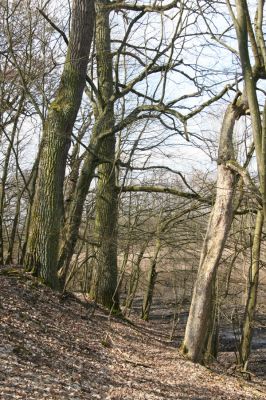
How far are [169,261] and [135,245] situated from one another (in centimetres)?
494

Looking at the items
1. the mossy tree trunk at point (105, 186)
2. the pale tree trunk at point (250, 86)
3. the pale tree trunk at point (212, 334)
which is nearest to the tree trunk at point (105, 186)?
the mossy tree trunk at point (105, 186)

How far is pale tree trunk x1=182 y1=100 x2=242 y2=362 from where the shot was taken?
360 inches

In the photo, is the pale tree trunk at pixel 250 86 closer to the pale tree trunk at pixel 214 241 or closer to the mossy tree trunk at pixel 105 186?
the pale tree trunk at pixel 214 241

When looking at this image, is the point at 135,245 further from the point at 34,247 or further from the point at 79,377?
the point at 79,377

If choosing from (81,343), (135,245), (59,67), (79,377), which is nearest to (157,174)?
(135,245)

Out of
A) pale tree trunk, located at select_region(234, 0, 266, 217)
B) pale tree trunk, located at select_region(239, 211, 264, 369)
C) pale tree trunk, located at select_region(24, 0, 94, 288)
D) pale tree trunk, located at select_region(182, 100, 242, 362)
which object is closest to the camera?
pale tree trunk, located at select_region(234, 0, 266, 217)

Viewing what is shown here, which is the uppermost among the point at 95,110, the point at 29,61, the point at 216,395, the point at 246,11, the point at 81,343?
the point at 29,61

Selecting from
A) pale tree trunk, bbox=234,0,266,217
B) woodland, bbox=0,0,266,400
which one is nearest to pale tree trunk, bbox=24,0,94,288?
woodland, bbox=0,0,266,400

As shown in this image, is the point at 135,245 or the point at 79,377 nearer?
the point at 79,377

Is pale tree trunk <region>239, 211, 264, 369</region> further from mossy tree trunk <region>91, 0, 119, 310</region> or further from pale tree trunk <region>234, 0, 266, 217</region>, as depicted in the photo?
pale tree trunk <region>234, 0, 266, 217</region>

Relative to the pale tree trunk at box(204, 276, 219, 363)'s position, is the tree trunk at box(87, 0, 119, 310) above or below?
above

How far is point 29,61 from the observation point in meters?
12.1

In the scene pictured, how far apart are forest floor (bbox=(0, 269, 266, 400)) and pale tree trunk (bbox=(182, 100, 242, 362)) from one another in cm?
46

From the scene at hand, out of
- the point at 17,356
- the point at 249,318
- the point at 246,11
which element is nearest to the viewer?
the point at 246,11
